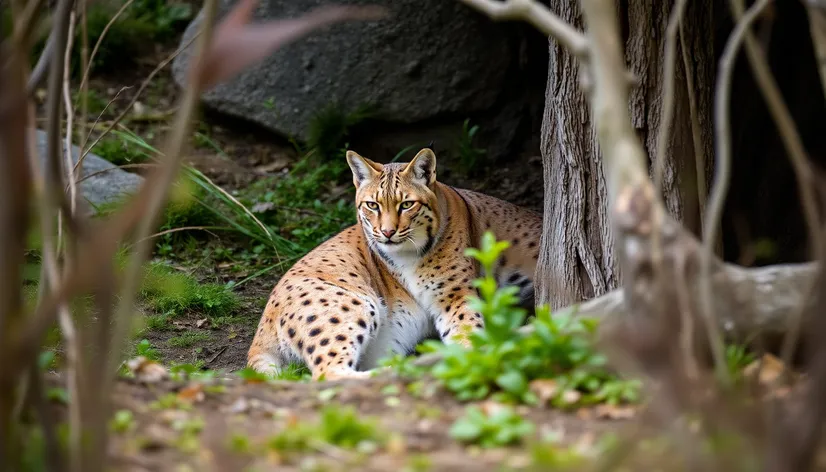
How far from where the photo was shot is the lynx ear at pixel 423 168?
6926 mm

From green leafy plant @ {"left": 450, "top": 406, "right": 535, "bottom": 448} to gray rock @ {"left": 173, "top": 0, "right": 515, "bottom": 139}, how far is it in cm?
618

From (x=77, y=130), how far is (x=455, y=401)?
654 cm

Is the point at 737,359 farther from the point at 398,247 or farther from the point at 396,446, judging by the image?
the point at 398,247

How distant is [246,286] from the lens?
323 inches

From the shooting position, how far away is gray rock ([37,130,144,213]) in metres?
8.42

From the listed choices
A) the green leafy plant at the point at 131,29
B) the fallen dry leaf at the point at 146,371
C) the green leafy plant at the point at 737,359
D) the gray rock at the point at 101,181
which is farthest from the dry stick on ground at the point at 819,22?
the green leafy plant at the point at 131,29

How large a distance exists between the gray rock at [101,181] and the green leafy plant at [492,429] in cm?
586

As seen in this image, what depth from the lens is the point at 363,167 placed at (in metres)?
7.12

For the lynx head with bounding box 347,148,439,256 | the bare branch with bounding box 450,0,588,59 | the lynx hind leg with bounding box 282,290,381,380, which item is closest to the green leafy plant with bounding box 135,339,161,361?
the lynx hind leg with bounding box 282,290,381,380

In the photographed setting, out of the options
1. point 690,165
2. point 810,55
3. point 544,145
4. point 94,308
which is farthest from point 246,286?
point 810,55

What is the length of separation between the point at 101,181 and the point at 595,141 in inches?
194

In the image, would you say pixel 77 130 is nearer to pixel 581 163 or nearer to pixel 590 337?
pixel 581 163

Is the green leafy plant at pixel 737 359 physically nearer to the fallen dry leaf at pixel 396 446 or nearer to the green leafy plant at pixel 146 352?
the fallen dry leaf at pixel 396 446

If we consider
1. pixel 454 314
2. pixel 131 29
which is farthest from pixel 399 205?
pixel 131 29
